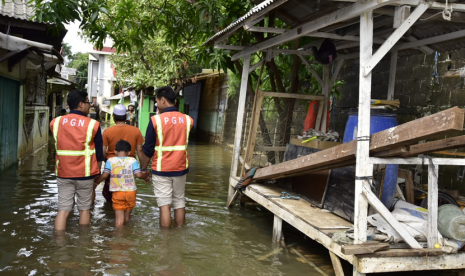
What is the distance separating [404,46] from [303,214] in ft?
Result: 9.61

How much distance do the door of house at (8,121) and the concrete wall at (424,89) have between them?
308 inches

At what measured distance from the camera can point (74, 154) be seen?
5332 millimetres

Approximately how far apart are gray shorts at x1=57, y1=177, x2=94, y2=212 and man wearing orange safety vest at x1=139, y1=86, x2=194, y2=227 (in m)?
0.77

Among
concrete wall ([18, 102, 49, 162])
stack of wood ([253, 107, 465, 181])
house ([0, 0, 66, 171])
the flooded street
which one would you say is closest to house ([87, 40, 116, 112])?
concrete wall ([18, 102, 49, 162])

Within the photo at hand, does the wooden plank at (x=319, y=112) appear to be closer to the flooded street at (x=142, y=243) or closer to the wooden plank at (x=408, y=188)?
the flooded street at (x=142, y=243)

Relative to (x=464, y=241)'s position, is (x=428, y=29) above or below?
above

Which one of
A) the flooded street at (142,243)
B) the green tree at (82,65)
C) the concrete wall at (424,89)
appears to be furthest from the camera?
the green tree at (82,65)

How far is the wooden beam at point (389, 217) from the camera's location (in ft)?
12.6

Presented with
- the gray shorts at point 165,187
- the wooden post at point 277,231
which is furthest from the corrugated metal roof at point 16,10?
the wooden post at point 277,231

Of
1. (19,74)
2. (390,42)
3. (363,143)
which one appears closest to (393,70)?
(390,42)

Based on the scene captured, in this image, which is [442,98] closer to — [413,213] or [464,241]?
[413,213]

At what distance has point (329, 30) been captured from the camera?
628 cm

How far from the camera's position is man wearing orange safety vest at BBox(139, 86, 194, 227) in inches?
222

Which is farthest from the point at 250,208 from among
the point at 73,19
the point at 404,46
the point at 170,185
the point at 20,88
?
the point at 20,88
